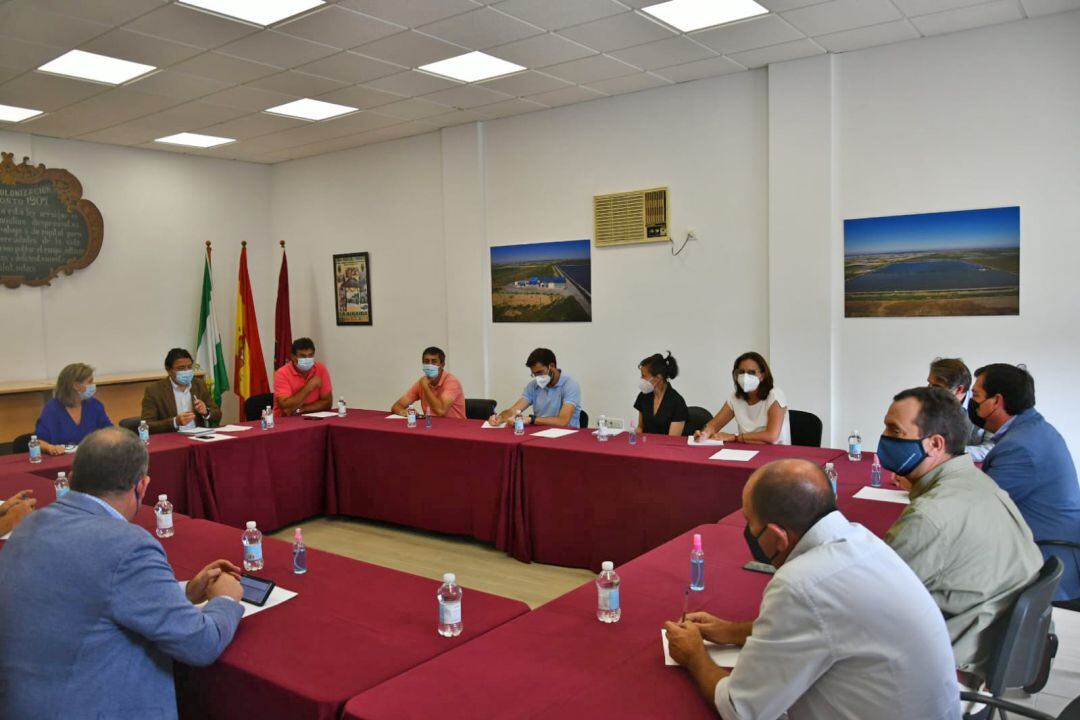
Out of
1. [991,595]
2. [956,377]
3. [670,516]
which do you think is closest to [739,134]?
[956,377]

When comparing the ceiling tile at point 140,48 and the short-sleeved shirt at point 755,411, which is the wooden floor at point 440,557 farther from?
the ceiling tile at point 140,48

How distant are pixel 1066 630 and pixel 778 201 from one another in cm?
332

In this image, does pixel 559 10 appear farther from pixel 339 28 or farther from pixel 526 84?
pixel 526 84

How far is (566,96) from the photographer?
6367mm

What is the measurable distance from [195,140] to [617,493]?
19.5ft

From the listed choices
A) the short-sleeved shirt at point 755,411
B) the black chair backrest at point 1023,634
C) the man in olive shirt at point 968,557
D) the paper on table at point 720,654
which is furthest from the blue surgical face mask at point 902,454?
the short-sleeved shirt at point 755,411

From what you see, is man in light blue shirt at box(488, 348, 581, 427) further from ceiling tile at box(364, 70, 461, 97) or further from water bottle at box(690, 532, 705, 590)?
water bottle at box(690, 532, 705, 590)

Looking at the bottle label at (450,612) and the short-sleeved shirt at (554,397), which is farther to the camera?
the short-sleeved shirt at (554,397)

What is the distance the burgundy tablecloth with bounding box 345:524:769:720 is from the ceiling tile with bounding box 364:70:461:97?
4.50 m

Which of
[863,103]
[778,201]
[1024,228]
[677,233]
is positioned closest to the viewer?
[1024,228]

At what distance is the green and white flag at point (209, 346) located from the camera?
8.22m

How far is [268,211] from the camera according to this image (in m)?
9.09

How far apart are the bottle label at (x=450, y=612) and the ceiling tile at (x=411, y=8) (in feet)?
11.4

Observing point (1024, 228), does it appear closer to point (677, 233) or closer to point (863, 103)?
point (863, 103)
